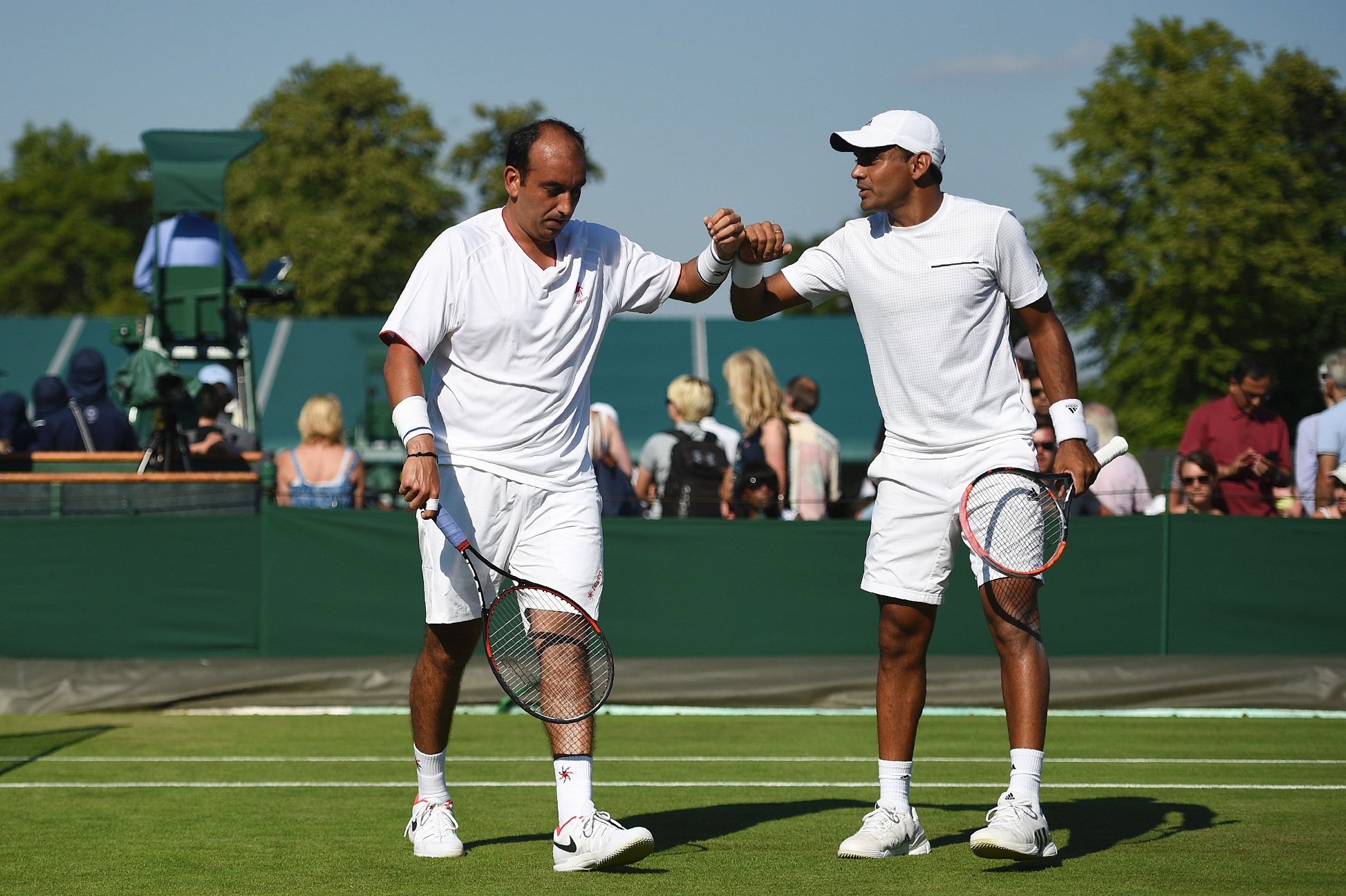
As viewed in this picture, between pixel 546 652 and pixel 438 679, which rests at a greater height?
pixel 546 652

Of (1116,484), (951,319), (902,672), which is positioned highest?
(951,319)

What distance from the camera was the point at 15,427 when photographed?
13.1 meters

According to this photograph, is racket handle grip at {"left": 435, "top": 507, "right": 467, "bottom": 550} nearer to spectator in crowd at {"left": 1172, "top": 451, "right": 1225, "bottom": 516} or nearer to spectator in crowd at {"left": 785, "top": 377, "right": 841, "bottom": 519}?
spectator in crowd at {"left": 785, "top": 377, "right": 841, "bottom": 519}

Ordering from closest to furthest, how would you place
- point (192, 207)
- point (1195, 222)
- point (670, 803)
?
point (670, 803), point (192, 207), point (1195, 222)

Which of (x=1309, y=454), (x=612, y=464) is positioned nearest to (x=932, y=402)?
(x=612, y=464)

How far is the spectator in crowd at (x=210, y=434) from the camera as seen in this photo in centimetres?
1212

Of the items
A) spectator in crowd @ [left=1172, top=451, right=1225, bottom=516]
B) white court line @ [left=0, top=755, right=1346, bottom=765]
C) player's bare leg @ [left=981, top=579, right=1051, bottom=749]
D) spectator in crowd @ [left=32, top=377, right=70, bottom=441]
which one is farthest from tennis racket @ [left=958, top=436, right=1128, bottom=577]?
spectator in crowd @ [left=32, top=377, right=70, bottom=441]

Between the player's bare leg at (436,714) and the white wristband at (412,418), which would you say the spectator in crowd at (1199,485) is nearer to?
the player's bare leg at (436,714)

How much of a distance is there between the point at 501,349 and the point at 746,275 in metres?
0.91

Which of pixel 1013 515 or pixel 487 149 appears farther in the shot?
pixel 487 149

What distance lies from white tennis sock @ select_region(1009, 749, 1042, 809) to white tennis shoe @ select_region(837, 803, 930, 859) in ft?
1.23

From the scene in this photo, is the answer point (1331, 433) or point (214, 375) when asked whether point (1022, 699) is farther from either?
point (214, 375)

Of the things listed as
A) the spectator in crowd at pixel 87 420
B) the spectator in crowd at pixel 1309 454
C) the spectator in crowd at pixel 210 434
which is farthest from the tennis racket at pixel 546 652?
the spectator in crowd at pixel 87 420

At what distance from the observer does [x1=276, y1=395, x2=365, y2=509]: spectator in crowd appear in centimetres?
1115
